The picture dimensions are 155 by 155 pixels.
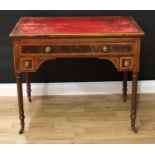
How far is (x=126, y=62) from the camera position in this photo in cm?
176

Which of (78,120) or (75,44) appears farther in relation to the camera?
(78,120)

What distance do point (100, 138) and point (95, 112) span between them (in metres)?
0.39

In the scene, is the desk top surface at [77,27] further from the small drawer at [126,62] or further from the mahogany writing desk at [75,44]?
the small drawer at [126,62]

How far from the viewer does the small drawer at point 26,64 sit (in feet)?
5.70

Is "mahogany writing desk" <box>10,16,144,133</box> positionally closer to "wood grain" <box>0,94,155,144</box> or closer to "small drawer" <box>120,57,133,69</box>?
"small drawer" <box>120,57,133,69</box>

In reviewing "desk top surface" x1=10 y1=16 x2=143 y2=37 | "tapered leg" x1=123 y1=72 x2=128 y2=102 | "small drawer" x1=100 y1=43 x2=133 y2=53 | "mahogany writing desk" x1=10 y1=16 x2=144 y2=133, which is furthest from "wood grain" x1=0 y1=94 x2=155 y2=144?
"desk top surface" x1=10 y1=16 x2=143 y2=37

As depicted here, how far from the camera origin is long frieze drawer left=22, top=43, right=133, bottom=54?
1.72 meters

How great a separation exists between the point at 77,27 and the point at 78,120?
2.33 feet

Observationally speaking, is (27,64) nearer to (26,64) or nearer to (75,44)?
(26,64)

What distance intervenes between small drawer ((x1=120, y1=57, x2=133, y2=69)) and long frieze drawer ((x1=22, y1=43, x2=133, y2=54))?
2.0 inches

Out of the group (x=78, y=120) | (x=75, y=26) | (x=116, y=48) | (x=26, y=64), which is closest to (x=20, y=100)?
(x=26, y=64)

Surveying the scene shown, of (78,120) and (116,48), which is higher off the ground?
(116,48)
